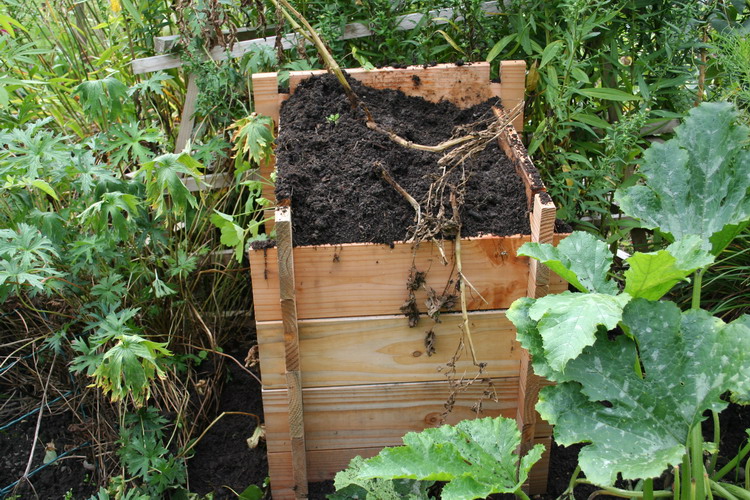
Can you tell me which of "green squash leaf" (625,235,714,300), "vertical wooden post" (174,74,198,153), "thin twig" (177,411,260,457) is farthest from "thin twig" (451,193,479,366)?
"vertical wooden post" (174,74,198,153)

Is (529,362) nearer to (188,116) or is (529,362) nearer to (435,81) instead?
(435,81)

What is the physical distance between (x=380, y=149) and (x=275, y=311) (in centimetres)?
63

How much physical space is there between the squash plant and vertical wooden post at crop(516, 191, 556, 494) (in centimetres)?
12

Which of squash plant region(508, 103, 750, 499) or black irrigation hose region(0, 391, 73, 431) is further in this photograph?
black irrigation hose region(0, 391, 73, 431)

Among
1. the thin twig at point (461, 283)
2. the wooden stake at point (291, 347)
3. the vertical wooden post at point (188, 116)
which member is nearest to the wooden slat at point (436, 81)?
the vertical wooden post at point (188, 116)

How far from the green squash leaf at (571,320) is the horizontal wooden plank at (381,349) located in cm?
43

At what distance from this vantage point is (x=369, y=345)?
2.11 metres

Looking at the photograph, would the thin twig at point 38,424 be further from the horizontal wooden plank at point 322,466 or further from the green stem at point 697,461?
the green stem at point 697,461

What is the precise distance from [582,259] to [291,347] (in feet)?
2.77

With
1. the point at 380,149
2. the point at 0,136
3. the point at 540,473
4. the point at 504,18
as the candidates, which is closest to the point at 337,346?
the point at 380,149

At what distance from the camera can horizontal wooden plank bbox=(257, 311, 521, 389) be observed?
2.08 m

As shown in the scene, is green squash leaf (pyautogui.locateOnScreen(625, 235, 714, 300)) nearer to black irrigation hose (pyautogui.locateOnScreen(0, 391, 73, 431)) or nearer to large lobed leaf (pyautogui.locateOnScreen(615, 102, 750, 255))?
large lobed leaf (pyautogui.locateOnScreen(615, 102, 750, 255))

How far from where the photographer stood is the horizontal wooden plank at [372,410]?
2.18 m

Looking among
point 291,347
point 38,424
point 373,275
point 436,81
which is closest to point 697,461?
point 373,275
